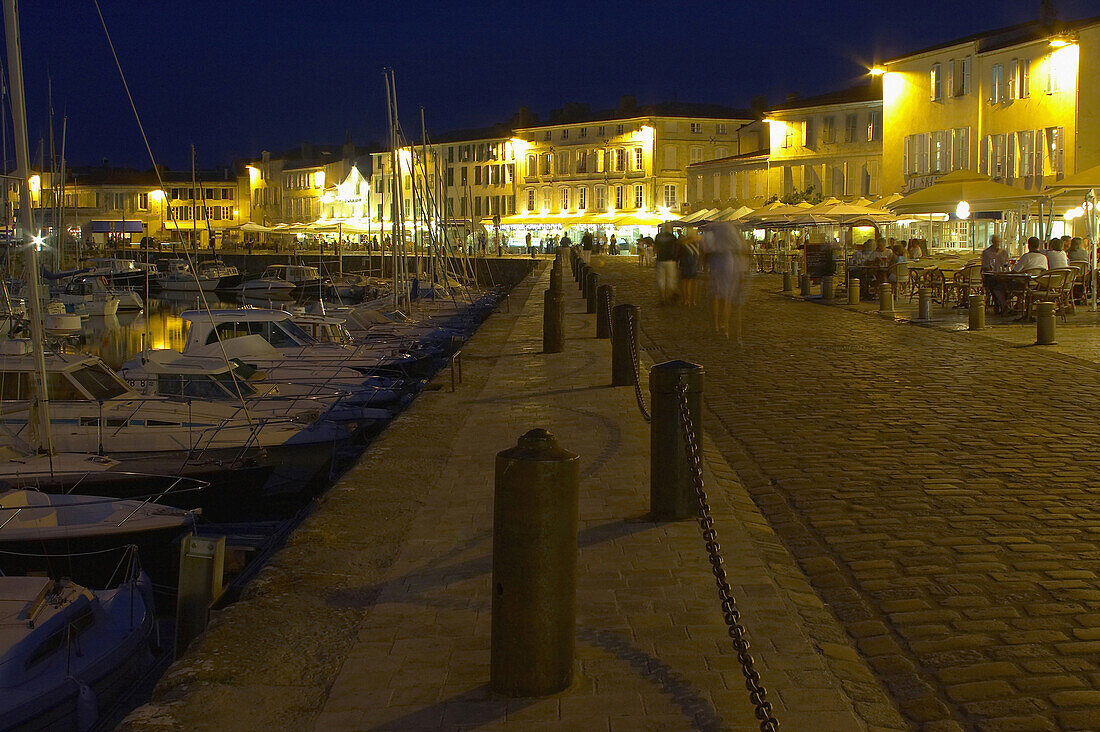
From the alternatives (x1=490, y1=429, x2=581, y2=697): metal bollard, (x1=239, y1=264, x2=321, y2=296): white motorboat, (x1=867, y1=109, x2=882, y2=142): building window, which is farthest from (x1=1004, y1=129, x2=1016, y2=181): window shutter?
(x1=490, y1=429, x2=581, y2=697): metal bollard

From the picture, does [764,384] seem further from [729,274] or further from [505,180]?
[505,180]

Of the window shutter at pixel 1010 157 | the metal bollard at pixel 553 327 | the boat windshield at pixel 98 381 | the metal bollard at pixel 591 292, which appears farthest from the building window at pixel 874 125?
the boat windshield at pixel 98 381

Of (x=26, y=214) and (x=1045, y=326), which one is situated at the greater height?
(x=26, y=214)

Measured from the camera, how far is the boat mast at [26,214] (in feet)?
44.1

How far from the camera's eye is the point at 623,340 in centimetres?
1207

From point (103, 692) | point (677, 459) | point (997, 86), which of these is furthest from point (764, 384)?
point (997, 86)

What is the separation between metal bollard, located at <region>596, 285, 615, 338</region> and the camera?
57.5 feet

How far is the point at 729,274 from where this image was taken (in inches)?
736

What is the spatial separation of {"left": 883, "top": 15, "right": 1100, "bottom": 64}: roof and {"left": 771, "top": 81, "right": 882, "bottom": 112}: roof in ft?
46.0

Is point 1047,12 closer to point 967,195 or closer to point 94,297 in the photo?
point 967,195

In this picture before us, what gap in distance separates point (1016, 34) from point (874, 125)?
19.3 m

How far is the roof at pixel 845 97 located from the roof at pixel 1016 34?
14.0m

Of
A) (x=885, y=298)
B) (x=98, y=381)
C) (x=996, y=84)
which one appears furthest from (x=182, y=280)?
(x=98, y=381)

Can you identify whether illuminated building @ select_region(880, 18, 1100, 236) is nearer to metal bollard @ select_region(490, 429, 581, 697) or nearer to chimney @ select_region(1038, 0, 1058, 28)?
chimney @ select_region(1038, 0, 1058, 28)
